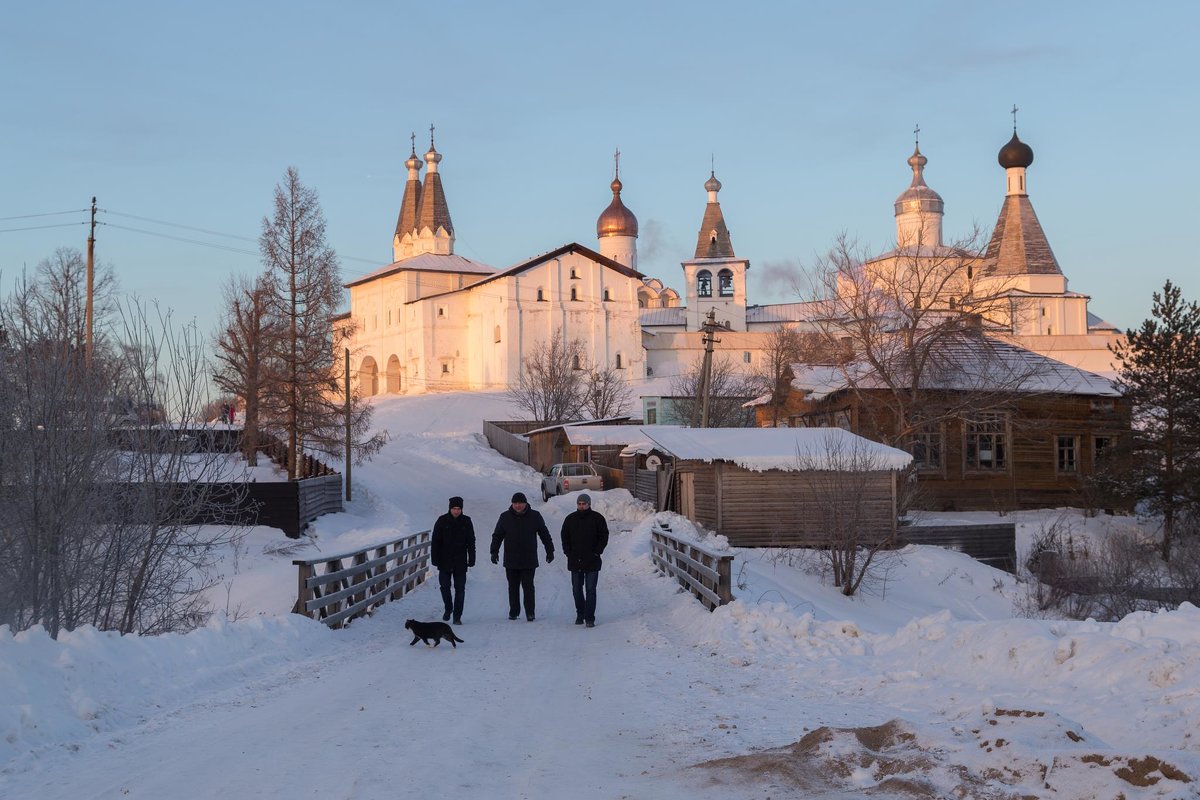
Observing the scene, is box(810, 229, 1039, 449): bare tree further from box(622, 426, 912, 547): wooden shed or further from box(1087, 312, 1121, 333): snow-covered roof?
box(1087, 312, 1121, 333): snow-covered roof

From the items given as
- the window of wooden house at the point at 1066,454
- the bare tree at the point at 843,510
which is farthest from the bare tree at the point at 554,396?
the bare tree at the point at 843,510

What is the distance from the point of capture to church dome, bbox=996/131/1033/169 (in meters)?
92.1

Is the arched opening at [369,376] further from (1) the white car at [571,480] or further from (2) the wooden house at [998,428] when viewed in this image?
(2) the wooden house at [998,428]

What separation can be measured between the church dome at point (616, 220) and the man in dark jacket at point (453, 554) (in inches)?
3880

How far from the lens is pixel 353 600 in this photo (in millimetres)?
15031

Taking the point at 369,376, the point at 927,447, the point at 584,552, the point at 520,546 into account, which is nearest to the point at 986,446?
the point at 927,447

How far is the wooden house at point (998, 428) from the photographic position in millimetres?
36781

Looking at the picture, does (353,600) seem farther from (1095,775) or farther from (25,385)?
(1095,775)

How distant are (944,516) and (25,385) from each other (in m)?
28.3

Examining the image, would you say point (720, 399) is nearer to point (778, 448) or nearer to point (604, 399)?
point (604, 399)

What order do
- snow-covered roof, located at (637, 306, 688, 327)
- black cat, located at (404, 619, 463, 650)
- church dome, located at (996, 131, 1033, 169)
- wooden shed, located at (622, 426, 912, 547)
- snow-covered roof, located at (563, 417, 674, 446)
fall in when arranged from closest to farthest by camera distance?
black cat, located at (404, 619, 463, 650)
wooden shed, located at (622, 426, 912, 547)
snow-covered roof, located at (563, 417, 674, 446)
church dome, located at (996, 131, 1033, 169)
snow-covered roof, located at (637, 306, 688, 327)

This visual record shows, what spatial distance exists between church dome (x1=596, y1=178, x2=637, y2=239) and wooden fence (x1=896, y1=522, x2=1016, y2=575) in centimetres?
8355

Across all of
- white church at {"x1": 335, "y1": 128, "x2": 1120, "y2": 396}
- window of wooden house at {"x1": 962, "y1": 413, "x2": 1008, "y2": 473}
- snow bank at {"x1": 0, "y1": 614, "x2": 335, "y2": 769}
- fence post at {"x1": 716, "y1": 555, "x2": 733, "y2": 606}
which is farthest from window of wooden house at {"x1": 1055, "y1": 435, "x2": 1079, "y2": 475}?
white church at {"x1": 335, "y1": 128, "x2": 1120, "y2": 396}

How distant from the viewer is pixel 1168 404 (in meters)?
35.1
